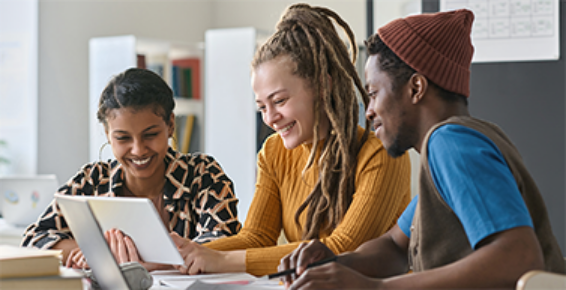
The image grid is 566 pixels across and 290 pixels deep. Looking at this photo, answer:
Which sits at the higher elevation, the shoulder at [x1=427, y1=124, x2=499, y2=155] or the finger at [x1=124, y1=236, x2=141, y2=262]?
the shoulder at [x1=427, y1=124, x2=499, y2=155]

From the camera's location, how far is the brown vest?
2.88 feet

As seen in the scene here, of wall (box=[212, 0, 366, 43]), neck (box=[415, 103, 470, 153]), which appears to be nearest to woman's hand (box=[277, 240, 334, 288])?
neck (box=[415, 103, 470, 153])

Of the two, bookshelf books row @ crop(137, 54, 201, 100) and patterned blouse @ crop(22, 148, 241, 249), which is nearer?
patterned blouse @ crop(22, 148, 241, 249)

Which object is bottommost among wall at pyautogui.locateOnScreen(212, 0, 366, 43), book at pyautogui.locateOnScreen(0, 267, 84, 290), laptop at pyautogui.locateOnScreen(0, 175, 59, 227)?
laptop at pyautogui.locateOnScreen(0, 175, 59, 227)

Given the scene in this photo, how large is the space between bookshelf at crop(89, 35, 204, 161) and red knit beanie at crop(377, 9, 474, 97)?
3206 millimetres

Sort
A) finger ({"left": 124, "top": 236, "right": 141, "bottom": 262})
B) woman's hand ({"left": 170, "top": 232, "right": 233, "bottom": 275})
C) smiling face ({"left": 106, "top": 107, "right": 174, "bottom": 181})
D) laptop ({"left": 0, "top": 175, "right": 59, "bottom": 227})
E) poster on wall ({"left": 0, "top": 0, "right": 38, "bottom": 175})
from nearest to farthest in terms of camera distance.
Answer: finger ({"left": 124, "top": 236, "right": 141, "bottom": 262}) < woman's hand ({"left": 170, "top": 232, "right": 233, "bottom": 275}) < smiling face ({"left": 106, "top": 107, "right": 174, "bottom": 181}) < laptop ({"left": 0, "top": 175, "right": 59, "bottom": 227}) < poster on wall ({"left": 0, "top": 0, "right": 38, "bottom": 175})

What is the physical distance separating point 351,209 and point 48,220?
83 centimetres

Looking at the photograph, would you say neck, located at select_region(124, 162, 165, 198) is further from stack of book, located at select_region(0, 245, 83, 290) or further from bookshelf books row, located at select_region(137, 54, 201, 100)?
bookshelf books row, located at select_region(137, 54, 201, 100)

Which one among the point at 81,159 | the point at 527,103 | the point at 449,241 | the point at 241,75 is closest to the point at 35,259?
the point at 449,241

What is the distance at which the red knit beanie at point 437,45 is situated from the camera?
3.30ft

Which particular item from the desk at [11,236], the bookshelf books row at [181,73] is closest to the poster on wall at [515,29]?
the desk at [11,236]

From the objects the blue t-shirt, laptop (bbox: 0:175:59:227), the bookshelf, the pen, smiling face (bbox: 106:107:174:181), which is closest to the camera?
the blue t-shirt

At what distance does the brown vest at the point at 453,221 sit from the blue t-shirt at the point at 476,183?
3 cm

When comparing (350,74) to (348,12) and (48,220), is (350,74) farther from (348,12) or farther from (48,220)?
(348,12)
